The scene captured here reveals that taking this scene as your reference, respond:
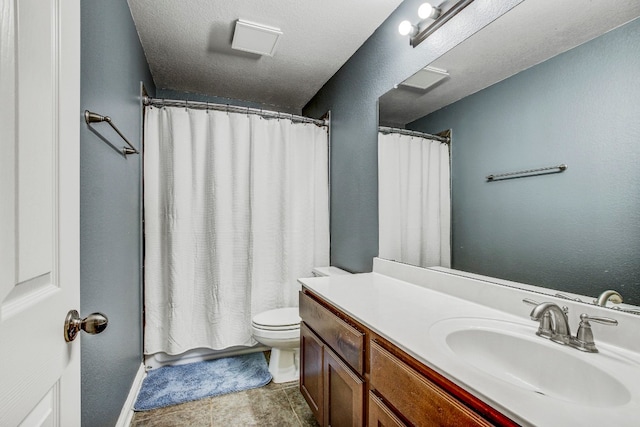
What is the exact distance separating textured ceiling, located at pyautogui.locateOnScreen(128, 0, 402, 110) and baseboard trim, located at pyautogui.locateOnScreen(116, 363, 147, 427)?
2243mm

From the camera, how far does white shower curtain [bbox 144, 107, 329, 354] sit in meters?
2.17

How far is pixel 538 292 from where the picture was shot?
1.04m

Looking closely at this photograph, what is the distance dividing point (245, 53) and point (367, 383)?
224 centimetres

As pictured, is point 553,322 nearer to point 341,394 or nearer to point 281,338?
point 341,394

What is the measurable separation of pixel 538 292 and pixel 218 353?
2210 mm

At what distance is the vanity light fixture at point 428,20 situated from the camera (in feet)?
4.38

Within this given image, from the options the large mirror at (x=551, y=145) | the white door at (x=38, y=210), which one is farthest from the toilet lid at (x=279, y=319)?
the white door at (x=38, y=210)

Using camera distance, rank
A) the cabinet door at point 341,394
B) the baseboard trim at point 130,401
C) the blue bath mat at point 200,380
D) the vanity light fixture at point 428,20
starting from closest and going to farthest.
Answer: the cabinet door at point 341,394 → the vanity light fixture at point 428,20 → the baseboard trim at point 130,401 → the blue bath mat at point 200,380

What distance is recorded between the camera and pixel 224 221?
2303 millimetres

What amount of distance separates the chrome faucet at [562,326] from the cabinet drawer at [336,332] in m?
0.56

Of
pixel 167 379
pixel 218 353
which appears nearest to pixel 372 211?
pixel 218 353

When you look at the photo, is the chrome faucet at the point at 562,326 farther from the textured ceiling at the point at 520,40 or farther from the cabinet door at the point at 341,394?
the textured ceiling at the point at 520,40

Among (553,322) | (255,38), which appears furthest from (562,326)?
(255,38)

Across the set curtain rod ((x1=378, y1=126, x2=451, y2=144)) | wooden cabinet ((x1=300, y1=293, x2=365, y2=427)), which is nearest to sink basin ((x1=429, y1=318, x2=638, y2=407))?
wooden cabinet ((x1=300, y1=293, x2=365, y2=427))
